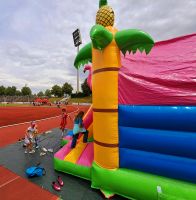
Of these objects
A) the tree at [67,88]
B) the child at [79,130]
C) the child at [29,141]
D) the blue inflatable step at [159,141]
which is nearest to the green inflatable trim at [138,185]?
the blue inflatable step at [159,141]

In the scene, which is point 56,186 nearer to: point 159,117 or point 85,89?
point 159,117

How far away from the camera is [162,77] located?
3.55 metres

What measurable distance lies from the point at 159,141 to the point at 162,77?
1278 mm

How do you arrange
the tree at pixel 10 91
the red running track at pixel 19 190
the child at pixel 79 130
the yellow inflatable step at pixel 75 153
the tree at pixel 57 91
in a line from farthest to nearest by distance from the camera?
the tree at pixel 10 91, the tree at pixel 57 91, the child at pixel 79 130, the yellow inflatable step at pixel 75 153, the red running track at pixel 19 190

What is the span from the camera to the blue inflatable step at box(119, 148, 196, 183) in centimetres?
312

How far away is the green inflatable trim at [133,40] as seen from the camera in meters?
3.43

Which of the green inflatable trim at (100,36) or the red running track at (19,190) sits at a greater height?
the green inflatable trim at (100,36)

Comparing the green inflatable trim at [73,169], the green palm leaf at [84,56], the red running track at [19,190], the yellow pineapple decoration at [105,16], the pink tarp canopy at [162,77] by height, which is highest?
the yellow pineapple decoration at [105,16]

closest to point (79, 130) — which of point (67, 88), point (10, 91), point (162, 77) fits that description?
point (162, 77)

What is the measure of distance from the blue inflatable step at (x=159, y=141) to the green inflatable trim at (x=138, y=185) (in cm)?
51

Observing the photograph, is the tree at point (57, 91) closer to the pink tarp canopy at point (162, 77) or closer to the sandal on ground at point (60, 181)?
the sandal on ground at point (60, 181)

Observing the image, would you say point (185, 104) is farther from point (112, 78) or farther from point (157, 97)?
point (112, 78)

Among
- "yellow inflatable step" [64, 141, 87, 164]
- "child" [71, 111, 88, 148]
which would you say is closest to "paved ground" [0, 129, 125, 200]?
"yellow inflatable step" [64, 141, 87, 164]

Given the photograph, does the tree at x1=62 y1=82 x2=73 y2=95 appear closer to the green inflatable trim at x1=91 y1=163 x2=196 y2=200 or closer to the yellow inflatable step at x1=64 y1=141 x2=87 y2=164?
the yellow inflatable step at x1=64 y1=141 x2=87 y2=164
